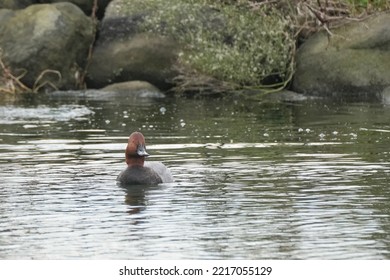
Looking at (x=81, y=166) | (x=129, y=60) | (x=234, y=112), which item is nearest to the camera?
(x=81, y=166)

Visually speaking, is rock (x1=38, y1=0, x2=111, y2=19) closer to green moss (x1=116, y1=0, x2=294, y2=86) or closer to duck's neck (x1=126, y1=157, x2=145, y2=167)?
green moss (x1=116, y1=0, x2=294, y2=86)

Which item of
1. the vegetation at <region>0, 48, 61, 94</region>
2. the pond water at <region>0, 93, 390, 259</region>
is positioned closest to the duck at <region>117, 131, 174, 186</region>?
the pond water at <region>0, 93, 390, 259</region>

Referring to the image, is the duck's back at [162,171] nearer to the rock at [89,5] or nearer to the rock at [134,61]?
the rock at [134,61]

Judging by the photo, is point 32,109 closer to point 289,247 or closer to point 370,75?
point 370,75

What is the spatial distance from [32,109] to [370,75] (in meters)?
7.73

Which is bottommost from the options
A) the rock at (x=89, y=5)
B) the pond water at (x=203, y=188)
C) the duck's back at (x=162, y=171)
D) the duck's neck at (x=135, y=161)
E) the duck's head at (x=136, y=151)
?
the pond water at (x=203, y=188)

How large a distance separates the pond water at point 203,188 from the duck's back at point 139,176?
0.16m

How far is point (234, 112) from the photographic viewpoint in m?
28.8

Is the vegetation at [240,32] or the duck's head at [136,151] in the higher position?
the vegetation at [240,32]

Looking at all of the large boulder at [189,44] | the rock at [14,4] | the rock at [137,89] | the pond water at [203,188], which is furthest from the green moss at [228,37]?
the rock at [14,4]

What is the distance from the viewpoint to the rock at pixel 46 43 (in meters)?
33.6

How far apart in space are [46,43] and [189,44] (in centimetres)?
379

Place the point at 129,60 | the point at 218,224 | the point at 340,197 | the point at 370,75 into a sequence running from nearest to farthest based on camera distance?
the point at 218,224
the point at 340,197
the point at 370,75
the point at 129,60
